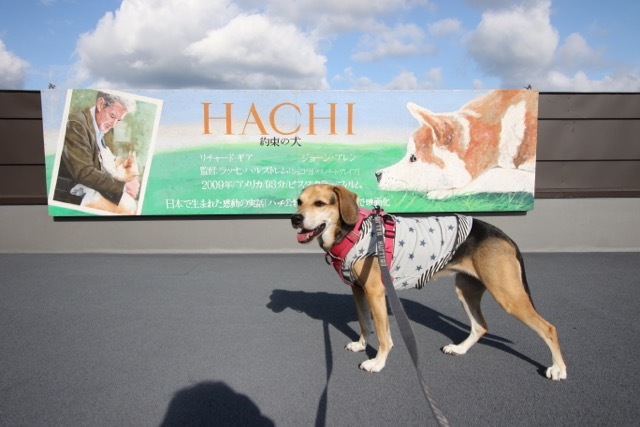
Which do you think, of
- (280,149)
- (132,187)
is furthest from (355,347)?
(132,187)

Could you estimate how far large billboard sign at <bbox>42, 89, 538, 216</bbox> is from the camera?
6.59 metres

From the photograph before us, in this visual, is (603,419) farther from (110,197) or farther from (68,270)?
(110,197)

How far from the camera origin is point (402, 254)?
2.95 meters

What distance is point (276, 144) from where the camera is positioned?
6.70 metres

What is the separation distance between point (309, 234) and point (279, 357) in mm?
1102

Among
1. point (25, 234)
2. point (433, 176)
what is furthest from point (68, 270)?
point (433, 176)

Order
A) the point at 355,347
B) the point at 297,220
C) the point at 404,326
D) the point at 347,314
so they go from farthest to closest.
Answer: the point at 347,314
the point at 355,347
the point at 297,220
the point at 404,326

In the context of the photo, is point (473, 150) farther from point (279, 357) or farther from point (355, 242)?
point (279, 357)

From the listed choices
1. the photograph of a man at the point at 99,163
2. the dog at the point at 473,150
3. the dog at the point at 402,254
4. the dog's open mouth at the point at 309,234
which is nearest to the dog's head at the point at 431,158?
the dog at the point at 473,150

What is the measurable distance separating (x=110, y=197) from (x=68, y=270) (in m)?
1.48

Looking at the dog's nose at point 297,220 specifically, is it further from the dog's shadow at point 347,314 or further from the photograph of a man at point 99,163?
the photograph of a man at point 99,163

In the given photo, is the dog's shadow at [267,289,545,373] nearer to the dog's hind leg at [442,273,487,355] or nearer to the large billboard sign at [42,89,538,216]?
the dog's hind leg at [442,273,487,355]

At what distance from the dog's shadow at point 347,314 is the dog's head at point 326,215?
1.15m

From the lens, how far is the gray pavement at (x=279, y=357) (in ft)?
7.88
